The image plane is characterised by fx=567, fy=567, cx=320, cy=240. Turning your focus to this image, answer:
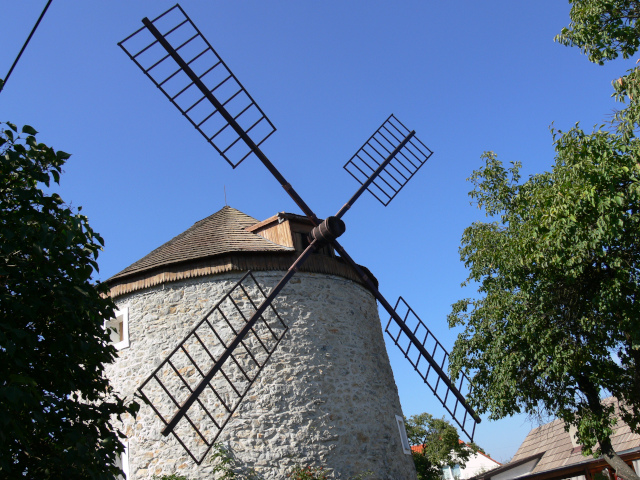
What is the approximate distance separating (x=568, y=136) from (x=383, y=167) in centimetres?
442

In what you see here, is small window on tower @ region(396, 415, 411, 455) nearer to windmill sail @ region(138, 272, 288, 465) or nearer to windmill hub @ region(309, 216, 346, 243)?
windmill sail @ region(138, 272, 288, 465)

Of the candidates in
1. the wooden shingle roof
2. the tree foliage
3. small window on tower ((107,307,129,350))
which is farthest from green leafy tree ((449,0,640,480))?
small window on tower ((107,307,129,350))

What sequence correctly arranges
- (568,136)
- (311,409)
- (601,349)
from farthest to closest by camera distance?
(601,349), (311,409), (568,136)

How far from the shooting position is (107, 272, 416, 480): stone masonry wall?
10.1 m

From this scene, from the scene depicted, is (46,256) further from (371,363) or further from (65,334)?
(371,363)

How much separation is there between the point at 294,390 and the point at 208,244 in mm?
3548

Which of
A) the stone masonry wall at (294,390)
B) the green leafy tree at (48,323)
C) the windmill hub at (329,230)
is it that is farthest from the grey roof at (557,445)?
the green leafy tree at (48,323)

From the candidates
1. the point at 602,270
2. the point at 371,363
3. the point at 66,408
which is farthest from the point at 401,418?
the point at 66,408

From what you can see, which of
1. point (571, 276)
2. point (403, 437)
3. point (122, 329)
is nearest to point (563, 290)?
point (571, 276)

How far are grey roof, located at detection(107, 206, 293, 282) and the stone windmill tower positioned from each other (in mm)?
44

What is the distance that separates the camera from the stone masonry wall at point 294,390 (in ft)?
33.1

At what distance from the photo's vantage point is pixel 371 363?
1200 centimetres

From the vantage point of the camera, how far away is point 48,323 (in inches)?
248

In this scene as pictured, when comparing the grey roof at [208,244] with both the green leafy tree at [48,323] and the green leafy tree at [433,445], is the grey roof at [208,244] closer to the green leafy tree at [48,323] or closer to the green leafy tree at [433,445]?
the green leafy tree at [48,323]
